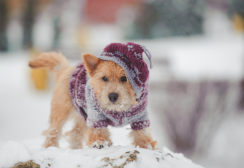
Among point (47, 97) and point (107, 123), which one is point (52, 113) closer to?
point (107, 123)

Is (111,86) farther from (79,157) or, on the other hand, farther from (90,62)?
(79,157)

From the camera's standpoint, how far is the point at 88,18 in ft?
60.8

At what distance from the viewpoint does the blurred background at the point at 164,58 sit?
4887 millimetres

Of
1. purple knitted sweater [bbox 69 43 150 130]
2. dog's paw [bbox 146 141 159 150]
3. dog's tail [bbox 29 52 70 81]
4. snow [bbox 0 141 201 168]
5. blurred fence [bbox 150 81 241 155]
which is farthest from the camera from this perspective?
blurred fence [bbox 150 81 241 155]

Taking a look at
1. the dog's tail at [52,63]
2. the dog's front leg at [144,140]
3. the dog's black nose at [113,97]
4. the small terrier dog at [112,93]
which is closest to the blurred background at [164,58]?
the dog's tail at [52,63]

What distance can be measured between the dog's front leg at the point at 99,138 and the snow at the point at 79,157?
13 centimetres

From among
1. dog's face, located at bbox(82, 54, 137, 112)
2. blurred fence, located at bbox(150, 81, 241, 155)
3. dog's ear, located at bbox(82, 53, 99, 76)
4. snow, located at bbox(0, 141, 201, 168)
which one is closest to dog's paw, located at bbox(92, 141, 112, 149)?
snow, located at bbox(0, 141, 201, 168)

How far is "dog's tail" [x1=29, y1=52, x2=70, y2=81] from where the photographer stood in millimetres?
3168

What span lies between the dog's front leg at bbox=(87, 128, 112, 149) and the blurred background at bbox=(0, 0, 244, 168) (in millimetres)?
1208

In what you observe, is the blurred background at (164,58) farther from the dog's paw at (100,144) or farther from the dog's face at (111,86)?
the dog's face at (111,86)

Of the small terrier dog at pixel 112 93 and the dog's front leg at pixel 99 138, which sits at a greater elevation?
the small terrier dog at pixel 112 93

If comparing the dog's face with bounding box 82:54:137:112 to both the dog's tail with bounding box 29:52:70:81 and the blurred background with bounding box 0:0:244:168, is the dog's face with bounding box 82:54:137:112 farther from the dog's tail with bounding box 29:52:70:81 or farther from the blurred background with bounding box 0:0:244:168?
the blurred background with bounding box 0:0:244:168

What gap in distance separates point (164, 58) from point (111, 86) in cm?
1061

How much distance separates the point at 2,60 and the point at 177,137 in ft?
46.7
